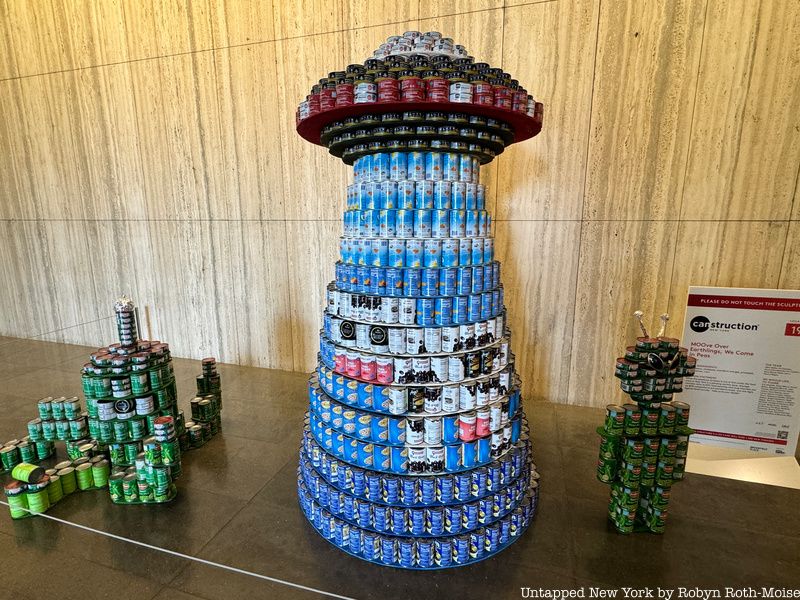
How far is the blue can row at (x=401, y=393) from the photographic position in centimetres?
291

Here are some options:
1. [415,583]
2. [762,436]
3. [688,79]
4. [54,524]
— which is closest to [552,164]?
[688,79]

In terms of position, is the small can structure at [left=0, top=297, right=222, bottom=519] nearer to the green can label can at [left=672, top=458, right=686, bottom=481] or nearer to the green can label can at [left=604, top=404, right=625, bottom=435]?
the green can label can at [left=604, top=404, right=625, bottom=435]

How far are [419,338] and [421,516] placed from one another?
1.23 m

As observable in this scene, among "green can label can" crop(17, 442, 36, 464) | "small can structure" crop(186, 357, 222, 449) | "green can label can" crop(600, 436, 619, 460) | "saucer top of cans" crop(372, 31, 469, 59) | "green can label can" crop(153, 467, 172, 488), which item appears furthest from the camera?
"small can structure" crop(186, 357, 222, 449)

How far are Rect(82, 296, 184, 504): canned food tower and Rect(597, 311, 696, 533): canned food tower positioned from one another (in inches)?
143

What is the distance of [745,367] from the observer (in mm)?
4395

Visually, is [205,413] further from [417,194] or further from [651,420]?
[651,420]

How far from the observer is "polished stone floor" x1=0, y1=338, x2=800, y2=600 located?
9.15ft

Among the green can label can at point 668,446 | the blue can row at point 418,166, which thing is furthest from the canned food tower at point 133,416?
the green can label can at point 668,446

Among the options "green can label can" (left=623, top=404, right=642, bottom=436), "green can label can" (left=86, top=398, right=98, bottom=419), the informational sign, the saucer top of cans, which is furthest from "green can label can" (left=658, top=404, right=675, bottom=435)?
"green can label can" (left=86, top=398, right=98, bottom=419)

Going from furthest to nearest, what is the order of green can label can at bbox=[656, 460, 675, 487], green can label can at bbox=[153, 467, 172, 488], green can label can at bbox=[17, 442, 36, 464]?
green can label can at bbox=[17, 442, 36, 464] → green can label can at bbox=[153, 467, 172, 488] → green can label can at bbox=[656, 460, 675, 487]

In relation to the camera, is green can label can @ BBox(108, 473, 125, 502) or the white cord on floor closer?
the white cord on floor

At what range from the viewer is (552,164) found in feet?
16.1

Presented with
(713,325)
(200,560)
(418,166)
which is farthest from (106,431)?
(713,325)
